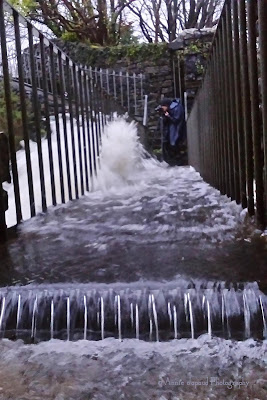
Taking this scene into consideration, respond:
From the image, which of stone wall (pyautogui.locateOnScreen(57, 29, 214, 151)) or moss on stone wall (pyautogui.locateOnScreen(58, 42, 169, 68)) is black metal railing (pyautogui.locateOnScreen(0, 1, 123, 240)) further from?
moss on stone wall (pyautogui.locateOnScreen(58, 42, 169, 68))

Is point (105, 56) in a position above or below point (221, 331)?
above

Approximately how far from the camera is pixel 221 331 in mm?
1672

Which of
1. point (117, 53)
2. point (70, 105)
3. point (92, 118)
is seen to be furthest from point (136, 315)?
point (117, 53)

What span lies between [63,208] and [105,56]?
35.9 feet

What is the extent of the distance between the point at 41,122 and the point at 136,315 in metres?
3.97

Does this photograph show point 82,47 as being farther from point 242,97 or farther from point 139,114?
point 242,97

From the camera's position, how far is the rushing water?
1.40 meters

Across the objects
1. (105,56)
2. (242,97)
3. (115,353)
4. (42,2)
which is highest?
(42,2)

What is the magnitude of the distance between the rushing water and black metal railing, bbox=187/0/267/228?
329 millimetres

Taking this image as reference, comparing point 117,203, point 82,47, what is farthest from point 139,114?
point 117,203

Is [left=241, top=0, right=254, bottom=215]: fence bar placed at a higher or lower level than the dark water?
higher

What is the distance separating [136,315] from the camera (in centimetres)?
173

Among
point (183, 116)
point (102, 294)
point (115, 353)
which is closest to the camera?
point (115, 353)

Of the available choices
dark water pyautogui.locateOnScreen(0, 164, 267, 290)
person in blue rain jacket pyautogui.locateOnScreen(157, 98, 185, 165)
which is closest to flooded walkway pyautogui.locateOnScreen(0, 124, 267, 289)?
dark water pyautogui.locateOnScreen(0, 164, 267, 290)
